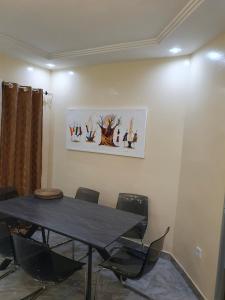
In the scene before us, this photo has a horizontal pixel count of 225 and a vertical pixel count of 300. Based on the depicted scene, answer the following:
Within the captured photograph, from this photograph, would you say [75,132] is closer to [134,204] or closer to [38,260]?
[134,204]

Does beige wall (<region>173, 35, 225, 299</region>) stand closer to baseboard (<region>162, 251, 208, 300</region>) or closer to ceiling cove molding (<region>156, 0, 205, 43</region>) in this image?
baseboard (<region>162, 251, 208, 300</region>)

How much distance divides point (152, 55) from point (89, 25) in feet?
3.04

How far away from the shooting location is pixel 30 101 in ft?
11.5

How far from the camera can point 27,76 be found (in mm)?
3607

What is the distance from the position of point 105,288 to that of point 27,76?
9.97 feet

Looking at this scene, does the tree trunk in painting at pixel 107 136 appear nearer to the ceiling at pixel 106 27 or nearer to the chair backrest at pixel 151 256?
the ceiling at pixel 106 27

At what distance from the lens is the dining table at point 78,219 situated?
1.95m

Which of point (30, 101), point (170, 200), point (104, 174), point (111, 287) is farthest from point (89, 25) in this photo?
point (111, 287)

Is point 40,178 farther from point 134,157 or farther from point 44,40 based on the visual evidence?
point 44,40

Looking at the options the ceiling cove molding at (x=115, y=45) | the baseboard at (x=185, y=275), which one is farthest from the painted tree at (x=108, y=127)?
the baseboard at (x=185, y=275)

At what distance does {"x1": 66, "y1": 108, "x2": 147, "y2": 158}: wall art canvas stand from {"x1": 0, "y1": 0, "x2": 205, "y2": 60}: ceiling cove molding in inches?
31.6

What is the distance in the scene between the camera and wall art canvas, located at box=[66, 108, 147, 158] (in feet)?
10.6

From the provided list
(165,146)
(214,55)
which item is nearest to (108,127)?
(165,146)

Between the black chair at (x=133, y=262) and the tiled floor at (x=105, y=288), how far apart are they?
4.8 inches
